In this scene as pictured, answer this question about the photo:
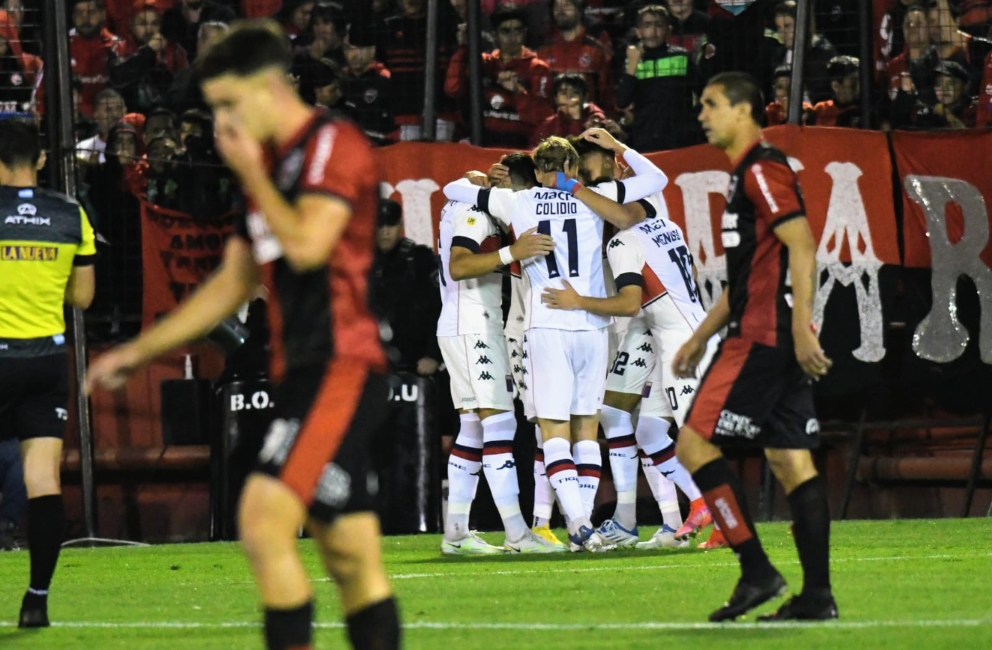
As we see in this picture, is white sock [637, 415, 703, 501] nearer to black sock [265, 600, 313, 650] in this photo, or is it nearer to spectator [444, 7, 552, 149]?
spectator [444, 7, 552, 149]

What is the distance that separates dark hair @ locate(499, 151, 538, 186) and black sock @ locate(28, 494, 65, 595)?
4.03 metres

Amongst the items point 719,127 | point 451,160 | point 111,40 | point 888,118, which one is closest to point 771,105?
point 888,118

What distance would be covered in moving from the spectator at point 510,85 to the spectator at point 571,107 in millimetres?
433

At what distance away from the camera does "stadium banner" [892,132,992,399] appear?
39.8 ft

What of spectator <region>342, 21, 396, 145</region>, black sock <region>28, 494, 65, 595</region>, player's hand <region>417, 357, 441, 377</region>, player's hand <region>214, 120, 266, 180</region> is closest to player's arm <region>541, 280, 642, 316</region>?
player's hand <region>417, 357, 441, 377</region>

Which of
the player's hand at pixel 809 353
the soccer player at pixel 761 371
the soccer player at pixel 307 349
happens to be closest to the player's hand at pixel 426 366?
the soccer player at pixel 761 371

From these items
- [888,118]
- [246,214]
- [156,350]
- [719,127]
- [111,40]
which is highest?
[111,40]

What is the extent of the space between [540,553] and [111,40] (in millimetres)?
6754

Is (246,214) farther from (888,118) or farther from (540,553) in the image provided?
(888,118)

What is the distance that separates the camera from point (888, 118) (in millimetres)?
12617

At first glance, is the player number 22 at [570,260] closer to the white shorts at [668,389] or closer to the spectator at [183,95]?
the white shorts at [668,389]

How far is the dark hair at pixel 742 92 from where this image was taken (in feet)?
20.2

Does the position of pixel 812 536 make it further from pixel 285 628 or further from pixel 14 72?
pixel 14 72

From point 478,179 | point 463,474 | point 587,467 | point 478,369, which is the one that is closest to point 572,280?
point 478,369
